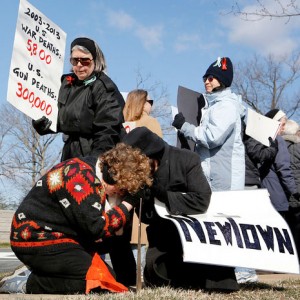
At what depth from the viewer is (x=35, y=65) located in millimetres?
4668

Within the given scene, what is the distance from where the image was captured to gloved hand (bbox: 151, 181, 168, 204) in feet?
13.4

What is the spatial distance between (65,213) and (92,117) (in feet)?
3.34

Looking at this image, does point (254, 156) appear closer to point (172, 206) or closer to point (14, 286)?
point (172, 206)

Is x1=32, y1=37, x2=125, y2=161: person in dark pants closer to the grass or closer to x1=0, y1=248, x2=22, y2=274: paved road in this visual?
the grass

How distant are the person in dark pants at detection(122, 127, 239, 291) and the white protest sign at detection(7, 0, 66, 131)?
2.99 feet

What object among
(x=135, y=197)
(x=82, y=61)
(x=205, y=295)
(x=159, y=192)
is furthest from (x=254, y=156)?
(x=205, y=295)

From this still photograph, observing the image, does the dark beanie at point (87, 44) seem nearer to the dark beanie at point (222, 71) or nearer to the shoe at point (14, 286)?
the dark beanie at point (222, 71)

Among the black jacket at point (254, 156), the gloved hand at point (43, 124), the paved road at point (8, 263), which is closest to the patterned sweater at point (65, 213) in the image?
the gloved hand at point (43, 124)

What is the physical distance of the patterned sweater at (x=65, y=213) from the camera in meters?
3.58

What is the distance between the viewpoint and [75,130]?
14.6 ft

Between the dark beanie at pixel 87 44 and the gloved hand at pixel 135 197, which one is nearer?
the gloved hand at pixel 135 197

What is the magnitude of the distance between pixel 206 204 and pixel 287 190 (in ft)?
8.34

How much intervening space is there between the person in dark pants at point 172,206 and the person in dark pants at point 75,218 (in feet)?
0.97

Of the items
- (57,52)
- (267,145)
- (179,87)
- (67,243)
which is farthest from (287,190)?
(67,243)
